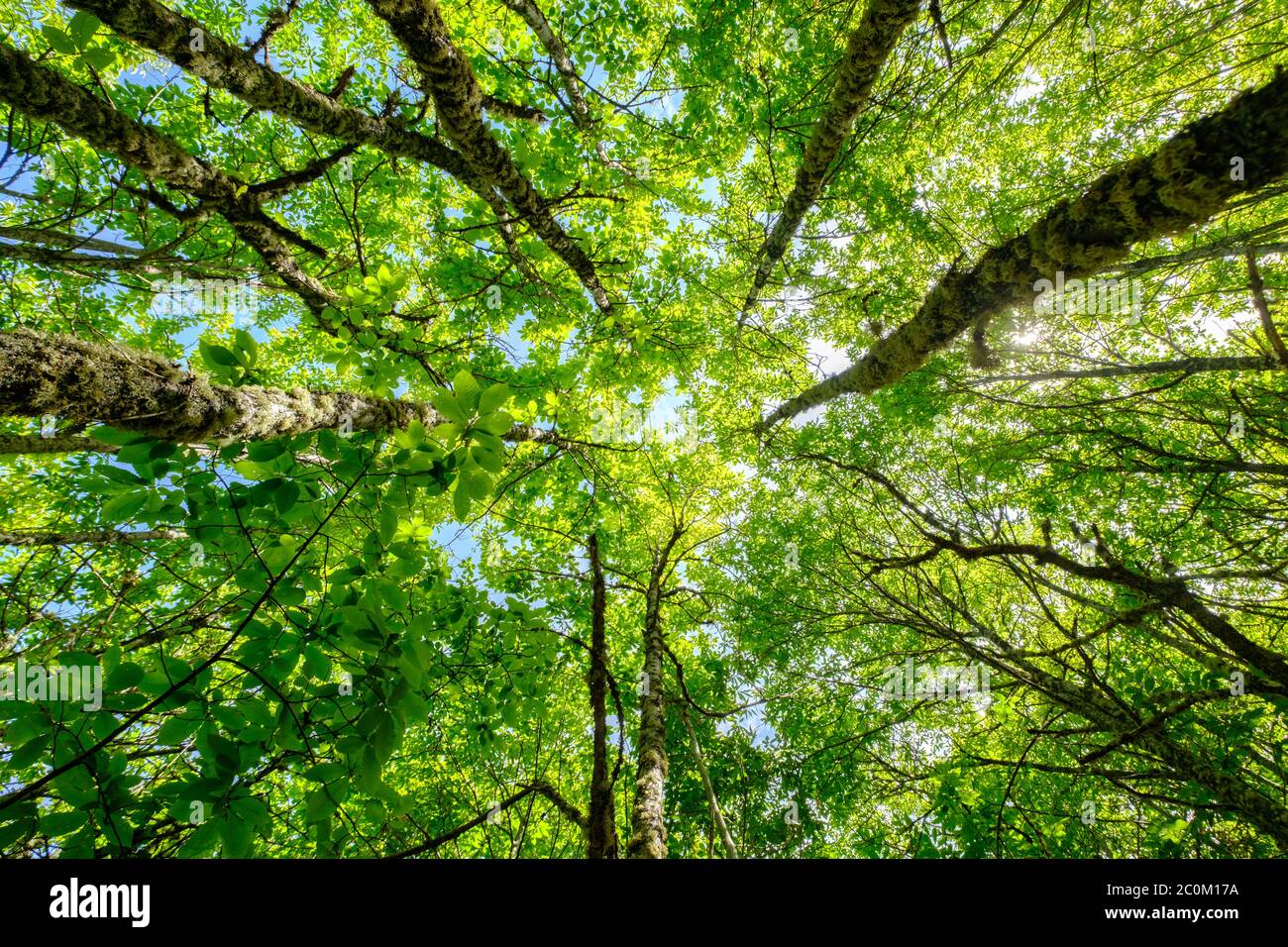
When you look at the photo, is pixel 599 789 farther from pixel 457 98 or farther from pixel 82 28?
pixel 457 98

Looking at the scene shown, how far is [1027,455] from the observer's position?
616cm

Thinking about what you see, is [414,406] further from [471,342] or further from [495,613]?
[495,613]

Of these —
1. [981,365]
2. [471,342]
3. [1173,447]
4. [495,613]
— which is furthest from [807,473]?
[495,613]

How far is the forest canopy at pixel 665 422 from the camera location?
84.0 inches

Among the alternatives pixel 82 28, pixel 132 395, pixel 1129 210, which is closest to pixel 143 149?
pixel 82 28

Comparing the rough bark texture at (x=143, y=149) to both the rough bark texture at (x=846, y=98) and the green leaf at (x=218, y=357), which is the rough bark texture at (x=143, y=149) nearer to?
the green leaf at (x=218, y=357)

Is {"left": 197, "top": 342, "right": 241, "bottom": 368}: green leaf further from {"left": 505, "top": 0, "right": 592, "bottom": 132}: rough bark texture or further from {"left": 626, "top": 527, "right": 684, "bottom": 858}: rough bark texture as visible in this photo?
{"left": 505, "top": 0, "right": 592, "bottom": 132}: rough bark texture

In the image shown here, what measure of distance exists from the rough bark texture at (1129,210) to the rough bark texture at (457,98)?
14.6 ft

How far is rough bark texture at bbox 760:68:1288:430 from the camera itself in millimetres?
2344

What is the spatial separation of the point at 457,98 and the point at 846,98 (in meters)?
4.16

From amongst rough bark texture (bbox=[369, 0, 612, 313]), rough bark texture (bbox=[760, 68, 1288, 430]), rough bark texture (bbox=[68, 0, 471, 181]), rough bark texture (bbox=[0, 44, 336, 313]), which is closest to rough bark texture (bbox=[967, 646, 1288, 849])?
rough bark texture (bbox=[760, 68, 1288, 430])

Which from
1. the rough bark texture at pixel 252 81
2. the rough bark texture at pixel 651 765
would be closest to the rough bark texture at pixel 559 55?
the rough bark texture at pixel 252 81

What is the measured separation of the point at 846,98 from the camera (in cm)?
507

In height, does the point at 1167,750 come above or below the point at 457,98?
below
